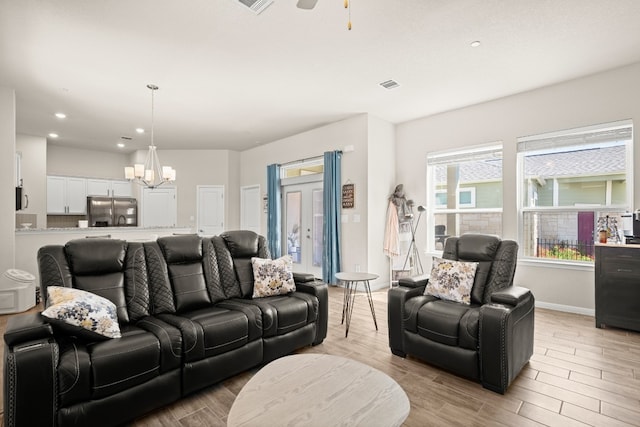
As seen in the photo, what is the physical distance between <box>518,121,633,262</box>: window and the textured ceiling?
2.71 feet

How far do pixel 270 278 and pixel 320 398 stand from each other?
5.70 ft

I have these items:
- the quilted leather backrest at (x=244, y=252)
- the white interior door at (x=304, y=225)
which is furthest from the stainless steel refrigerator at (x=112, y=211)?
the quilted leather backrest at (x=244, y=252)

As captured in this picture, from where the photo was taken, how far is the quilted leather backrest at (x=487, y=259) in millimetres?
2910

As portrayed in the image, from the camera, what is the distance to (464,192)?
5.40m

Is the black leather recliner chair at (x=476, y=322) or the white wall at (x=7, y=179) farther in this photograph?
the white wall at (x=7, y=179)

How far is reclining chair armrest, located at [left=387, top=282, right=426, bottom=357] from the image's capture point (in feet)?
9.43

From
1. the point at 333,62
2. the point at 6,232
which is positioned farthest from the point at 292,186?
the point at 6,232

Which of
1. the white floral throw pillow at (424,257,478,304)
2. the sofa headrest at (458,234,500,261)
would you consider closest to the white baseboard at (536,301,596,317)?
the sofa headrest at (458,234,500,261)

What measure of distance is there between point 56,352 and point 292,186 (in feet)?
18.2

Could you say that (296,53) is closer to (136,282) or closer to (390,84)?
→ (390,84)

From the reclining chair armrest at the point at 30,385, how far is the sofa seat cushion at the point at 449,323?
245cm

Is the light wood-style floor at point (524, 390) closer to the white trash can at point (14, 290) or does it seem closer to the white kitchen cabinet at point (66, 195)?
the white trash can at point (14, 290)

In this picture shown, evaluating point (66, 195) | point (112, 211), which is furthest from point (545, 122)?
point (66, 195)

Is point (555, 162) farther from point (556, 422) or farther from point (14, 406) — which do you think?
point (14, 406)
